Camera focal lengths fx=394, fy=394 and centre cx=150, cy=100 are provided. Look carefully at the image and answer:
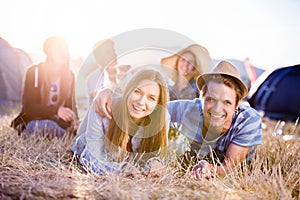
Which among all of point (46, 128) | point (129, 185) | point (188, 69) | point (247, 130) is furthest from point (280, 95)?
point (129, 185)

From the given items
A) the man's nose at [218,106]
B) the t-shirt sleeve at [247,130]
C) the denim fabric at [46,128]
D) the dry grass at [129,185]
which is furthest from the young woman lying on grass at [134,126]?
the denim fabric at [46,128]

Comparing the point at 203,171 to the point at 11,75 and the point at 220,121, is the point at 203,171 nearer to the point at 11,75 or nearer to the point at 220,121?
the point at 220,121

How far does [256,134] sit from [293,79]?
3936mm

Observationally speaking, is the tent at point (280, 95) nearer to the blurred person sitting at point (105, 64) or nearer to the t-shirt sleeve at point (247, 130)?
the blurred person sitting at point (105, 64)

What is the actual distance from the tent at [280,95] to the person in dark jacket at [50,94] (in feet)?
10.8

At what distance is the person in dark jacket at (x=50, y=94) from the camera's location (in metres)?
2.91

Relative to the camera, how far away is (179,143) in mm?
2117

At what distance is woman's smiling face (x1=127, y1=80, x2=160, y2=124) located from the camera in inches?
71.7

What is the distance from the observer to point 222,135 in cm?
201

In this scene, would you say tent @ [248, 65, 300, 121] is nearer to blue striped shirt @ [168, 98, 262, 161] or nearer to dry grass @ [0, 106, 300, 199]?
blue striped shirt @ [168, 98, 262, 161]

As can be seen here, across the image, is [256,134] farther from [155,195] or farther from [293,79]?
[293,79]

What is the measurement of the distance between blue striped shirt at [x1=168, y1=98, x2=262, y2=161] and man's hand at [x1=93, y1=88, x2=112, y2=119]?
403mm

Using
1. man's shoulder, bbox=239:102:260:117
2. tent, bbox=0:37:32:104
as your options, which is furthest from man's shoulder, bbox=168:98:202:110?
tent, bbox=0:37:32:104

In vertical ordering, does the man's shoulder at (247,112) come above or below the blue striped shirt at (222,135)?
above
